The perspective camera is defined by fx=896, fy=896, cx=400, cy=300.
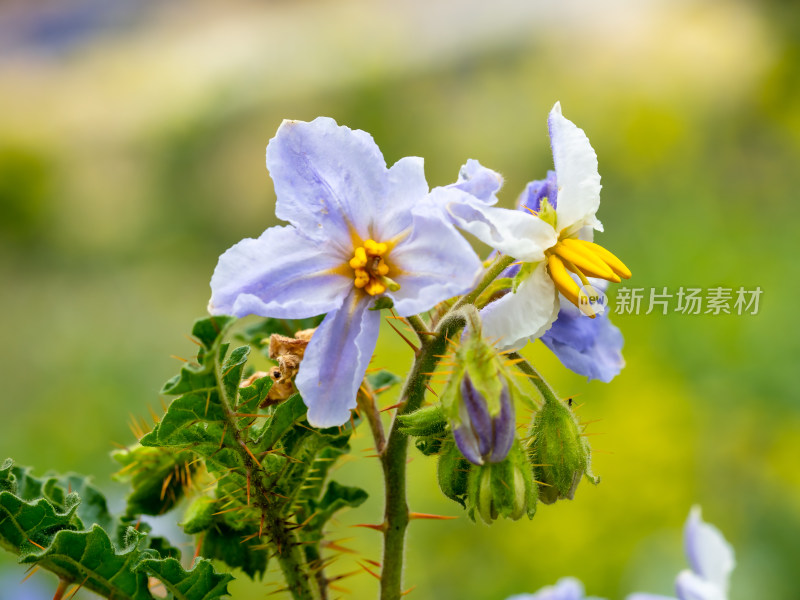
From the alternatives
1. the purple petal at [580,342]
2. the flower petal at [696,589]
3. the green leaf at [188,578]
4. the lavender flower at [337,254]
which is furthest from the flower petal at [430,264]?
the flower petal at [696,589]

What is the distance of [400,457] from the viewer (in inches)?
42.1

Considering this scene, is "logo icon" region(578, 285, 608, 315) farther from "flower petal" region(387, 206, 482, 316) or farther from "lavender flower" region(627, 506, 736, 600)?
"lavender flower" region(627, 506, 736, 600)

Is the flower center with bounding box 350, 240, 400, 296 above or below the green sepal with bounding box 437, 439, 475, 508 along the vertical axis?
above

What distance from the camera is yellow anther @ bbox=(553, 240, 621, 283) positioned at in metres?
1.01

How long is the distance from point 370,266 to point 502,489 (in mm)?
292

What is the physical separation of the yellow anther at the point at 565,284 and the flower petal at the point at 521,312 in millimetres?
13

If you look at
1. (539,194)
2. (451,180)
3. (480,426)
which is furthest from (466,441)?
(451,180)

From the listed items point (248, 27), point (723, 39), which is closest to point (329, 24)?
point (248, 27)

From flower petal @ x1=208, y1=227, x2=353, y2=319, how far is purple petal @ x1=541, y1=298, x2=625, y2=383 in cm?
28

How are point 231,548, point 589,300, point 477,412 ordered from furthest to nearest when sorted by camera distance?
point 231,548 → point 589,300 → point 477,412

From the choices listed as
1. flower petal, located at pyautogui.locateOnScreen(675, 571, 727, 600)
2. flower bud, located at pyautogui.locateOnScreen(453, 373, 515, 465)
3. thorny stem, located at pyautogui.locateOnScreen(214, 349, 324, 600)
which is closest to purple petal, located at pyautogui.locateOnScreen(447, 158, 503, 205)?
flower bud, located at pyautogui.locateOnScreen(453, 373, 515, 465)

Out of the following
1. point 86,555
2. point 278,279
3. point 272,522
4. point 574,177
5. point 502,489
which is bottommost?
point 86,555

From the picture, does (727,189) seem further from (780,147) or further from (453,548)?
(453,548)

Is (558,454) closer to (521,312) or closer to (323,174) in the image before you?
(521,312)
